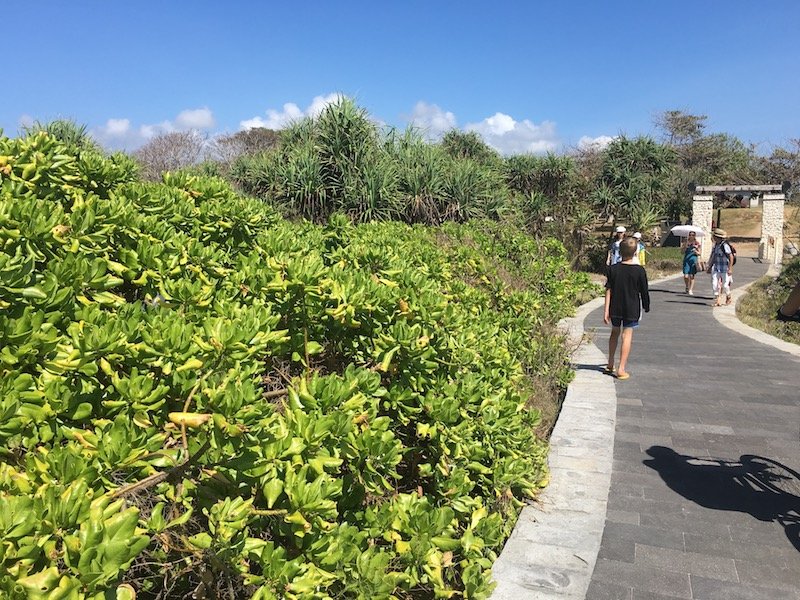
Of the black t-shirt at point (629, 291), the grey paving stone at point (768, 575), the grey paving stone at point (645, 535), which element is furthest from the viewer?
the black t-shirt at point (629, 291)

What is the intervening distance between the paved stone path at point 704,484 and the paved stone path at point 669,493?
0.03 ft

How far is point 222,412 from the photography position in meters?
1.70

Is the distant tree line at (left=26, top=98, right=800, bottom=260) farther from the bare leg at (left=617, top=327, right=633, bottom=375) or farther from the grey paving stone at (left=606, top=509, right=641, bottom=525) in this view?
the grey paving stone at (left=606, top=509, right=641, bottom=525)

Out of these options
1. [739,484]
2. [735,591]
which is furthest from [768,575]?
[739,484]

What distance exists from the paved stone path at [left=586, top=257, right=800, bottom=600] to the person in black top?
15.6 inches

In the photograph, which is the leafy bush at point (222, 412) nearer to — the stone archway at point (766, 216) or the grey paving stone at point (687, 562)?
the grey paving stone at point (687, 562)

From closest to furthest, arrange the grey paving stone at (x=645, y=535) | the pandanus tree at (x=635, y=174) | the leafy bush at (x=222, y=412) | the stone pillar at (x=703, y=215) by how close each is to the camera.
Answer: the leafy bush at (x=222, y=412) < the grey paving stone at (x=645, y=535) < the pandanus tree at (x=635, y=174) < the stone pillar at (x=703, y=215)

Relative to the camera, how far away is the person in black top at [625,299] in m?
6.75

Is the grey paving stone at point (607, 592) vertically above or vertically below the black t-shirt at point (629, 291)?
below

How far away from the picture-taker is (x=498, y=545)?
3182 millimetres

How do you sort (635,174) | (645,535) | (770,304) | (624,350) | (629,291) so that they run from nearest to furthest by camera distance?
(645,535), (624,350), (629,291), (770,304), (635,174)

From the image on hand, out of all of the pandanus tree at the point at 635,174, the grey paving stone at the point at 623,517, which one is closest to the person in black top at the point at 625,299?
the grey paving stone at the point at 623,517

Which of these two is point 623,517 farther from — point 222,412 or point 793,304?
point 222,412

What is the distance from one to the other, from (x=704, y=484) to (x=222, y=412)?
365cm
